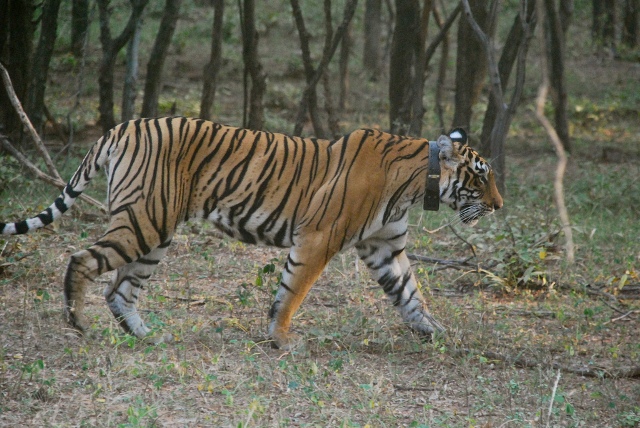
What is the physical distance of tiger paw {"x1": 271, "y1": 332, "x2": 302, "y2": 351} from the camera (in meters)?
5.29

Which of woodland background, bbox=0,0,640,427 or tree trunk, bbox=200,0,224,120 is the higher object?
tree trunk, bbox=200,0,224,120

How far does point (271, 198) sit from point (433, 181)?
1003 mm

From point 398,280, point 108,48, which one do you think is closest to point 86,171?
point 398,280

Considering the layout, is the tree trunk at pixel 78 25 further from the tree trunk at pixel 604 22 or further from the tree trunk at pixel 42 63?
the tree trunk at pixel 604 22

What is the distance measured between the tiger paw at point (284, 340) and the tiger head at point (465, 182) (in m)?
1.30

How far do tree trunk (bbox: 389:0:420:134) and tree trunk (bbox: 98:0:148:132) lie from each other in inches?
123

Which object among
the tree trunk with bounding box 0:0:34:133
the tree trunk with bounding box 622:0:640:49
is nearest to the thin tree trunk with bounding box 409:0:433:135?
the tree trunk with bounding box 0:0:34:133

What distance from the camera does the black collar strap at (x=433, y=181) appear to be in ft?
18.0

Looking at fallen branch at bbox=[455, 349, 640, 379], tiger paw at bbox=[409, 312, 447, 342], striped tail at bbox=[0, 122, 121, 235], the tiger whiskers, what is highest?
striped tail at bbox=[0, 122, 121, 235]

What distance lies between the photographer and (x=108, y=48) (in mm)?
10234

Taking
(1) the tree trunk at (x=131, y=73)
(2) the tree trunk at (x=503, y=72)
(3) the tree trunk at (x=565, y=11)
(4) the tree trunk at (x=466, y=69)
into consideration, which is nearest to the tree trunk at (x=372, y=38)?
(3) the tree trunk at (x=565, y=11)

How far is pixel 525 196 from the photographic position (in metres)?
9.90

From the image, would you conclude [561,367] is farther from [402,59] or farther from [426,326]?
[402,59]

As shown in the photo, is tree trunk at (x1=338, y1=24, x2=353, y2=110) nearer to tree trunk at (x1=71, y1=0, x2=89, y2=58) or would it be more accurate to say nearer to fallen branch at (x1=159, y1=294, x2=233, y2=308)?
tree trunk at (x1=71, y1=0, x2=89, y2=58)
